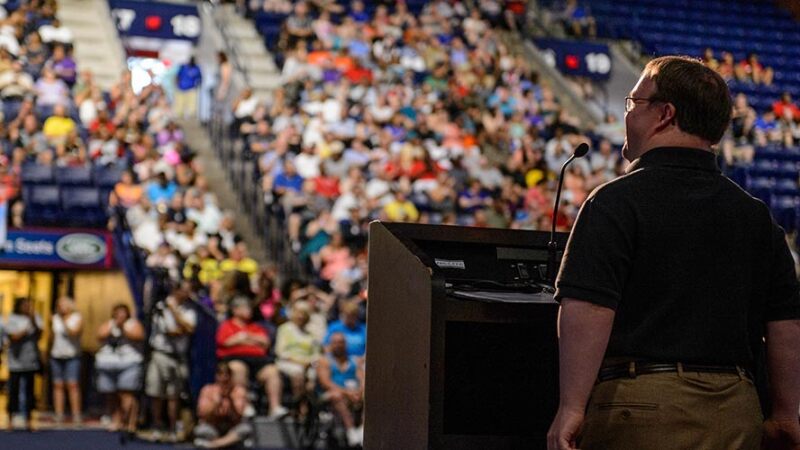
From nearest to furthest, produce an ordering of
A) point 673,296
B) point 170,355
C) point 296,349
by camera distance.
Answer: point 673,296 < point 170,355 < point 296,349

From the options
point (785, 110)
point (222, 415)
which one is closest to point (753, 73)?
point (785, 110)

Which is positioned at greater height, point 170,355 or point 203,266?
point 203,266

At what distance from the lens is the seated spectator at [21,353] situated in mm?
10586

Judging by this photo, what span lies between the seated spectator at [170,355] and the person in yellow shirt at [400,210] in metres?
3.35

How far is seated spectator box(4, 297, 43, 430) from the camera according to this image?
10586mm

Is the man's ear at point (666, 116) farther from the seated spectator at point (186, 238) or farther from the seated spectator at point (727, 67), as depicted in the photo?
the seated spectator at point (727, 67)

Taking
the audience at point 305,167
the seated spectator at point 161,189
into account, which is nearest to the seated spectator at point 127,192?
the audience at point 305,167

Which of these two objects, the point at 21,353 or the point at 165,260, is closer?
the point at 21,353

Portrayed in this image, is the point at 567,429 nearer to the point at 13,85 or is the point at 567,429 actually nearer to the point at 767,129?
the point at 13,85

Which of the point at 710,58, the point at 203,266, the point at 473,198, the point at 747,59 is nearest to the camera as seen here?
the point at 203,266

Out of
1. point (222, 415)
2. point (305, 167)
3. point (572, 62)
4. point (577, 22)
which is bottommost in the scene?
point (222, 415)

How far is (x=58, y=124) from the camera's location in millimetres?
12750

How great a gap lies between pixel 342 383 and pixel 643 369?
25.7 ft

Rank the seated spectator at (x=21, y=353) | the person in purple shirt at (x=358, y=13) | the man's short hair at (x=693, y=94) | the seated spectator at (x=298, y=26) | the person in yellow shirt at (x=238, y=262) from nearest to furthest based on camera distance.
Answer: the man's short hair at (x=693, y=94), the seated spectator at (x=21, y=353), the person in yellow shirt at (x=238, y=262), the seated spectator at (x=298, y=26), the person in purple shirt at (x=358, y=13)
